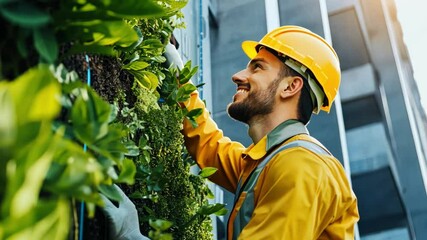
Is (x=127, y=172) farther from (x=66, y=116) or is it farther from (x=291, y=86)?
(x=291, y=86)

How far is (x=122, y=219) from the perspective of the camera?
1.12 metres

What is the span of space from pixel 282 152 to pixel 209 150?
17.1 inches

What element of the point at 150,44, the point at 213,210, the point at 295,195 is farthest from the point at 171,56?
the point at 295,195

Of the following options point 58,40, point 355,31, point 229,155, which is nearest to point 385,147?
point 355,31

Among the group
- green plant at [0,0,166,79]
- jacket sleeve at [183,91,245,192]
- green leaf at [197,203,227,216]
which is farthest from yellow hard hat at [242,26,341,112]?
green plant at [0,0,166,79]

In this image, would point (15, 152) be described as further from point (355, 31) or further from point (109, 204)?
point (355, 31)

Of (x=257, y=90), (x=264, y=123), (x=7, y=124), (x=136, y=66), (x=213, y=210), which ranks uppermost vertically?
(x=7, y=124)

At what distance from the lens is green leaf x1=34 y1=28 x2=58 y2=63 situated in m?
0.61

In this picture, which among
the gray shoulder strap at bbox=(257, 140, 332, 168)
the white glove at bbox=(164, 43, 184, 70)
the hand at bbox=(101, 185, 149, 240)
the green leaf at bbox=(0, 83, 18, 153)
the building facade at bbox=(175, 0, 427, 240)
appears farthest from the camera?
the building facade at bbox=(175, 0, 427, 240)

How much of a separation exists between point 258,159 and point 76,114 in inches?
41.6

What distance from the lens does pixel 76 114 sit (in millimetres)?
608

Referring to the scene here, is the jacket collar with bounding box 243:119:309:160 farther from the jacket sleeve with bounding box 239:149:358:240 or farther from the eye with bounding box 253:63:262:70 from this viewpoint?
the eye with bounding box 253:63:262:70

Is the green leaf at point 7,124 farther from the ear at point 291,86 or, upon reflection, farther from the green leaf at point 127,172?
the ear at point 291,86

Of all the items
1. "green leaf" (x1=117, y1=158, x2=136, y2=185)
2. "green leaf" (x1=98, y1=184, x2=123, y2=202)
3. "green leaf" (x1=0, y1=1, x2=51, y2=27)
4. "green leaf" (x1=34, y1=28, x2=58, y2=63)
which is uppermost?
"green leaf" (x1=0, y1=1, x2=51, y2=27)
